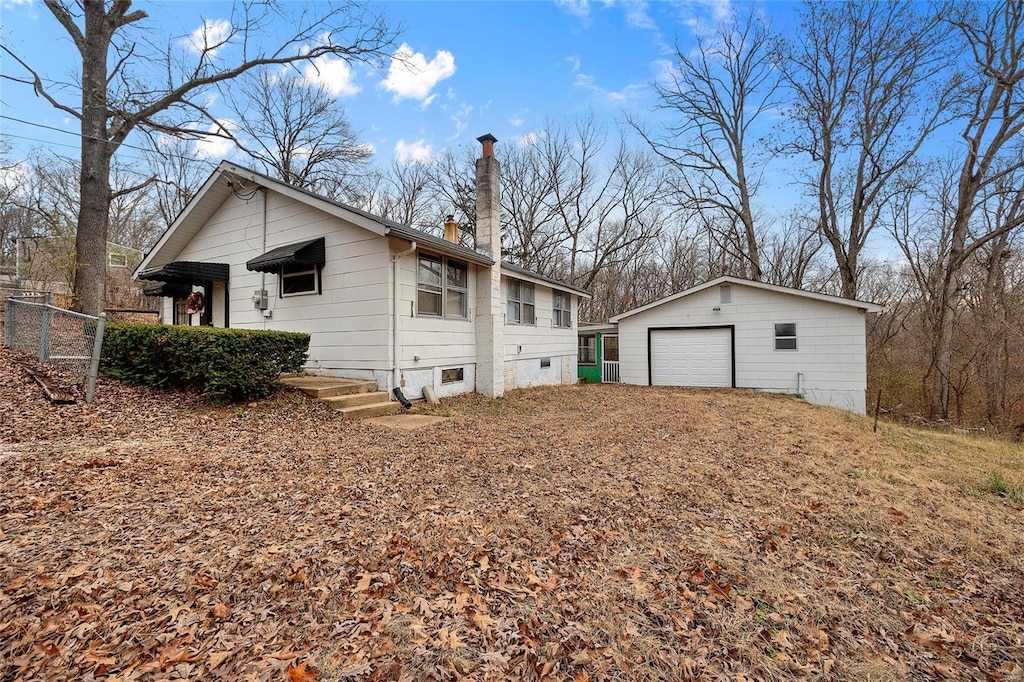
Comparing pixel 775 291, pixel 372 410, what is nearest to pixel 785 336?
pixel 775 291

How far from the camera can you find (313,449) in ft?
16.6

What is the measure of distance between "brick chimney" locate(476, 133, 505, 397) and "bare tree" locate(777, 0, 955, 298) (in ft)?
44.3

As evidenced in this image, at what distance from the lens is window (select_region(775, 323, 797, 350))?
516 inches

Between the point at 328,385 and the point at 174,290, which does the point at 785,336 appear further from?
the point at 174,290

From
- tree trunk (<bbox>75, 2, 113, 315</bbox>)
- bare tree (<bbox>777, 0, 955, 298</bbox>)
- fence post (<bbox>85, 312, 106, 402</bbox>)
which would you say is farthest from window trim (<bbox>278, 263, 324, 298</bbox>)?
bare tree (<bbox>777, 0, 955, 298</bbox>)

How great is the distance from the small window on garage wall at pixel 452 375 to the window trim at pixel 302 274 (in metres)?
2.95

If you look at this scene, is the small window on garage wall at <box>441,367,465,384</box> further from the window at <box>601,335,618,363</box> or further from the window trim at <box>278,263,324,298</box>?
the window at <box>601,335,618,363</box>

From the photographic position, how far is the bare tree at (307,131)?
19.8 m

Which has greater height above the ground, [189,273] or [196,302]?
[189,273]

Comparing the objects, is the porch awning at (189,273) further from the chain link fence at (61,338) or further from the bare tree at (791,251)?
the bare tree at (791,251)

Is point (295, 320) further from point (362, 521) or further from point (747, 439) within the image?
point (747, 439)

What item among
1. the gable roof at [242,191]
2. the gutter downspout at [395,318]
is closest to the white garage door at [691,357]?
the gable roof at [242,191]

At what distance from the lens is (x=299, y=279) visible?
898 cm

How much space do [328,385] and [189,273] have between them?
486 centimetres
